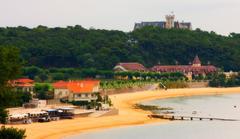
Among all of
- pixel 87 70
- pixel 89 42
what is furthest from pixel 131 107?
pixel 89 42

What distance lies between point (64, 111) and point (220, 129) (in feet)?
50.3

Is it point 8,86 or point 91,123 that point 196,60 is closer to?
point 91,123

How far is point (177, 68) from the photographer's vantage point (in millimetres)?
146000

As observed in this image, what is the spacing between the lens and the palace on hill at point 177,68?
138 metres

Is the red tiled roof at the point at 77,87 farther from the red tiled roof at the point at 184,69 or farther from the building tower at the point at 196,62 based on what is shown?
the building tower at the point at 196,62

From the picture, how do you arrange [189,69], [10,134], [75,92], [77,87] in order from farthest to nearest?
[189,69], [77,87], [75,92], [10,134]

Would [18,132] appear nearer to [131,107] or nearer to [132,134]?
[132,134]

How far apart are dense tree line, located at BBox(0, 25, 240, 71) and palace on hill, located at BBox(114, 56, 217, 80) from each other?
410 cm

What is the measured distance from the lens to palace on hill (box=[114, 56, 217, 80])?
138 m

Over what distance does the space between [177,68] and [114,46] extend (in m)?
13.9

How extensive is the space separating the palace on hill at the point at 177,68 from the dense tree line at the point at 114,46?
4.10 m

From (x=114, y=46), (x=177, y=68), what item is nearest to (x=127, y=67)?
(x=114, y=46)

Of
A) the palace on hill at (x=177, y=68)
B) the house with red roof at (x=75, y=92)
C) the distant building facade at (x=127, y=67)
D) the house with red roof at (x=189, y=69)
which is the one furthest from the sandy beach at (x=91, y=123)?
the house with red roof at (x=189, y=69)

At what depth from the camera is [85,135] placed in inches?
2456
